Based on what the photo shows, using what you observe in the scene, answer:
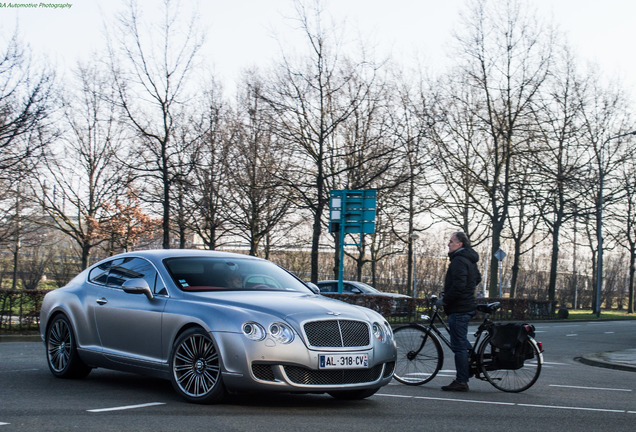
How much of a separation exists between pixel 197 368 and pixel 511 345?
3.72 metres

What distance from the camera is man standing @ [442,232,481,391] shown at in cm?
864

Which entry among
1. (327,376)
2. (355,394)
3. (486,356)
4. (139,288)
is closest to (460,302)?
(486,356)

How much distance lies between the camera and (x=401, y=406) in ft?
23.4

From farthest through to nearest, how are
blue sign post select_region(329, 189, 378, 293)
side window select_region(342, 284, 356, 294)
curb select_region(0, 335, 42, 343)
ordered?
side window select_region(342, 284, 356, 294)
blue sign post select_region(329, 189, 378, 293)
curb select_region(0, 335, 42, 343)

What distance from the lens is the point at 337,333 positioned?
6.68 m

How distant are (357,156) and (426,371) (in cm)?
1999

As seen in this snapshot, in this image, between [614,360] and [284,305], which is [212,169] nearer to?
[614,360]

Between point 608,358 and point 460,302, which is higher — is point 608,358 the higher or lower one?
the lower one

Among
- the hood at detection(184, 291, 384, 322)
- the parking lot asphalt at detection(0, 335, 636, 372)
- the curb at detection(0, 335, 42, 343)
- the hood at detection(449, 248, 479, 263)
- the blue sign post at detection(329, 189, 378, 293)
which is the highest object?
the blue sign post at detection(329, 189, 378, 293)

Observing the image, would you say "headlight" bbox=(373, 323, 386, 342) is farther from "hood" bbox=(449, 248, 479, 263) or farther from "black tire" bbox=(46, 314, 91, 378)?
"black tire" bbox=(46, 314, 91, 378)

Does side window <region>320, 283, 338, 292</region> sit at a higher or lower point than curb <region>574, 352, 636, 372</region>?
higher

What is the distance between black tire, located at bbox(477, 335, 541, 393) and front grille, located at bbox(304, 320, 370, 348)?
244cm

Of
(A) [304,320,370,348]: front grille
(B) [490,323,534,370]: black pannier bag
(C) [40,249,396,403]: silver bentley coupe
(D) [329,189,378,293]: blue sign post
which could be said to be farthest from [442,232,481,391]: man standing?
(D) [329,189,378,293]: blue sign post

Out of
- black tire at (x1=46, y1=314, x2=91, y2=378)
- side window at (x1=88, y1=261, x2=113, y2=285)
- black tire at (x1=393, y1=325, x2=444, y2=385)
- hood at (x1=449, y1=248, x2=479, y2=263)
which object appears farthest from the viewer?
black tire at (x1=393, y1=325, x2=444, y2=385)
